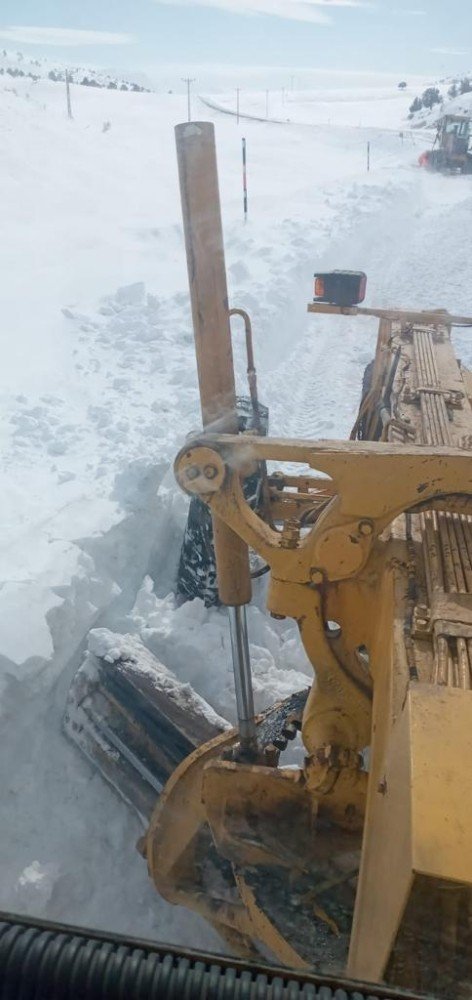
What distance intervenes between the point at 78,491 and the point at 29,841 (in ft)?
8.29

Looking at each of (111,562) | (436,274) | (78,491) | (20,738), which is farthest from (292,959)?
(436,274)

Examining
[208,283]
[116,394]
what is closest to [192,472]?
[208,283]

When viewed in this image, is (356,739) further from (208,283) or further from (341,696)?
(208,283)

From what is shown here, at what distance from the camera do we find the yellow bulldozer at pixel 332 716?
1360 millimetres

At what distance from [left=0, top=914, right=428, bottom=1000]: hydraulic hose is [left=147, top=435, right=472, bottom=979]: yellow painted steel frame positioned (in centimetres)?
38

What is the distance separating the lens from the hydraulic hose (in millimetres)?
1002

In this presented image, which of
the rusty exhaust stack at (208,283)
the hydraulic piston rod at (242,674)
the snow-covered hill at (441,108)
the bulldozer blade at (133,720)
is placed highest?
the snow-covered hill at (441,108)

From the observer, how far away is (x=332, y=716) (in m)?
2.81

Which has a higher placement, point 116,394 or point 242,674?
point 116,394

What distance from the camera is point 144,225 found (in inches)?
509

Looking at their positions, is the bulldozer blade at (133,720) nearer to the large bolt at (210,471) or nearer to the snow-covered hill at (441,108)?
the large bolt at (210,471)

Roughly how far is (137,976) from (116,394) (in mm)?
6664

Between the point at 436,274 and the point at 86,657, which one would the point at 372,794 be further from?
the point at 436,274

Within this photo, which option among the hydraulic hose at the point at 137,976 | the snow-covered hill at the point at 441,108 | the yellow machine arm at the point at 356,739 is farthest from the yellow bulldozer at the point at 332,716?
the snow-covered hill at the point at 441,108
